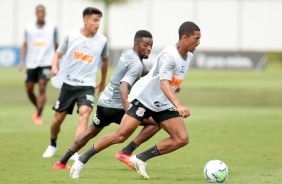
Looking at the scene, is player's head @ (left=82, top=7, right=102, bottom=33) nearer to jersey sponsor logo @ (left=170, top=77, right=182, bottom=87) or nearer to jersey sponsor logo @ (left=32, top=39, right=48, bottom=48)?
jersey sponsor logo @ (left=170, top=77, right=182, bottom=87)

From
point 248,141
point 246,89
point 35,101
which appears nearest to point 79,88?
point 248,141

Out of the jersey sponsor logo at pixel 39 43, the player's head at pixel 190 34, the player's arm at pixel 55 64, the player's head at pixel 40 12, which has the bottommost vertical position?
the jersey sponsor logo at pixel 39 43

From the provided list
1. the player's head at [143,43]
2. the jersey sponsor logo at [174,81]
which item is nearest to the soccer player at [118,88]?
the player's head at [143,43]

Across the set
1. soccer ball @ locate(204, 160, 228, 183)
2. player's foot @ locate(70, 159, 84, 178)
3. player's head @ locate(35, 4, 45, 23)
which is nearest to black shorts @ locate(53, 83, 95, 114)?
player's foot @ locate(70, 159, 84, 178)

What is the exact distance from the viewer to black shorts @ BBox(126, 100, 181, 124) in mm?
11570

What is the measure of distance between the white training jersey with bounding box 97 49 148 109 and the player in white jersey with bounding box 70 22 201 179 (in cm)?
68

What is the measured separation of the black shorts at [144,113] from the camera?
11.6 m

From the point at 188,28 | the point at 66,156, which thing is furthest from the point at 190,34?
the point at 66,156

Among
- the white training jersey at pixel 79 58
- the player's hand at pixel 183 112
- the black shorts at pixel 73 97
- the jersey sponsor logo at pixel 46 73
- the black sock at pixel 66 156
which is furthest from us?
the jersey sponsor logo at pixel 46 73

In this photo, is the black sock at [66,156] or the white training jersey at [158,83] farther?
the black sock at [66,156]

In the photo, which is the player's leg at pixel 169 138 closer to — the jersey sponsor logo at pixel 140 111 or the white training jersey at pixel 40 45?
the jersey sponsor logo at pixel 140 111

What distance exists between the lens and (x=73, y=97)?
1419 cm

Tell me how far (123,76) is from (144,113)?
1.32 m

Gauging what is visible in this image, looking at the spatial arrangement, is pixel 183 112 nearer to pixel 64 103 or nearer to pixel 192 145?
pixel 64 103
